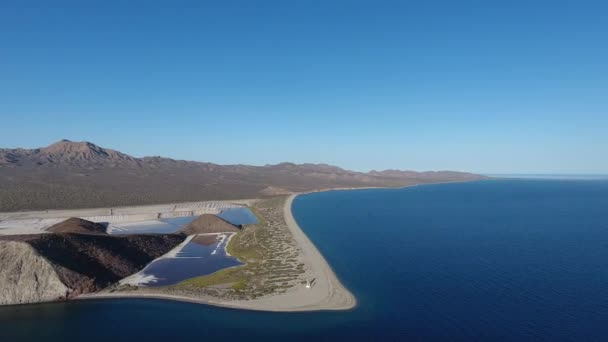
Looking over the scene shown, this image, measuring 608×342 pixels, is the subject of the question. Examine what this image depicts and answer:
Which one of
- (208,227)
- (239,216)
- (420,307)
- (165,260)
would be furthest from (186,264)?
(239,216)

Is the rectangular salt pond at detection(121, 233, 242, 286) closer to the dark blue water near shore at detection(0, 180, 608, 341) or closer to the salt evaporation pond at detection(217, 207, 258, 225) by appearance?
the dark blue water near shore at detection(0, 180, 608, 341)

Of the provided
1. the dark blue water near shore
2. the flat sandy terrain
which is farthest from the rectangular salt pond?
the flat sandy terrain

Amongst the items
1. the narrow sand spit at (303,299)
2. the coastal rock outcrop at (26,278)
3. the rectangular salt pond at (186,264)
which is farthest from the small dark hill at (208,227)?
the narrow sand spit at (303,299)

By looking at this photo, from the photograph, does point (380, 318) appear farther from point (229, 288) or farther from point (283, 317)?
point (229, 288)

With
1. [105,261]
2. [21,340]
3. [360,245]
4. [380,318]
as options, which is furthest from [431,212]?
[21,340]

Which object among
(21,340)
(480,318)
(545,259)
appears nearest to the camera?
(21,340)

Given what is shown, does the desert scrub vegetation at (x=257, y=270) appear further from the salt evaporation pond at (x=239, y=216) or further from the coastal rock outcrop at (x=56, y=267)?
the salt evaporation pond at (x=239, y=216)
